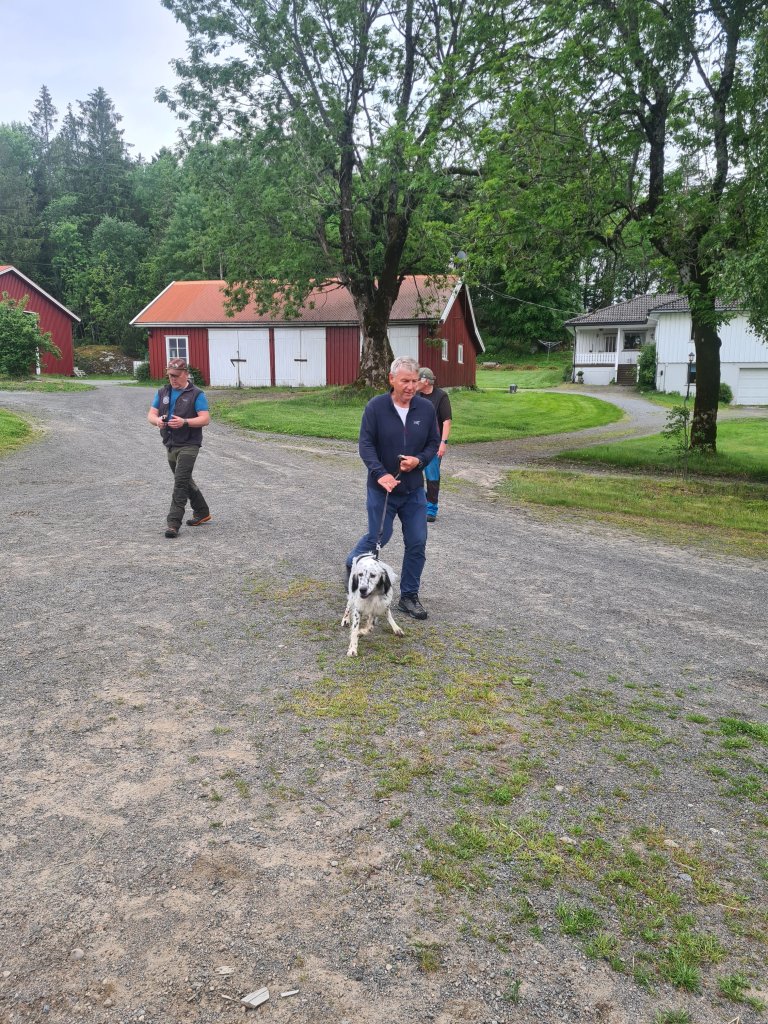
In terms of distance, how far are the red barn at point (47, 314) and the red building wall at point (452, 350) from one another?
804 inches

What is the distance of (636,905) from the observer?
306 cm

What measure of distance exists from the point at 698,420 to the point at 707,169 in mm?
5160

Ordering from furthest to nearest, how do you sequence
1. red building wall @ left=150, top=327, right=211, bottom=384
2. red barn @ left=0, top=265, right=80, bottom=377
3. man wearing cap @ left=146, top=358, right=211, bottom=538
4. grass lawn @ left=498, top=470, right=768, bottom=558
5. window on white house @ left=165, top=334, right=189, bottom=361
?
red barn @ left=0, top=265, right=80, bottom=377, window on white house @ left=165, top=334, right=189, bottom=361, red building wall @ left=150, top=327, right=211, bottom=384, grass lawn @ left=498, top=470, right=768, bottom=558, man wearing cap @ left=146, top=358, right=211, bottom=538

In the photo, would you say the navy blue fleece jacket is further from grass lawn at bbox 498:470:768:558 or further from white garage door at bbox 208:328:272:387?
white garage door at bbox 208:328:272:387

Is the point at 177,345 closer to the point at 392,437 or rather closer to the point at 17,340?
the point at 17,340

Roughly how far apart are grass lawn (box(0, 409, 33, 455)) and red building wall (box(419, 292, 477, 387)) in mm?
18346

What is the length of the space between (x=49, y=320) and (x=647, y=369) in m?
35.0

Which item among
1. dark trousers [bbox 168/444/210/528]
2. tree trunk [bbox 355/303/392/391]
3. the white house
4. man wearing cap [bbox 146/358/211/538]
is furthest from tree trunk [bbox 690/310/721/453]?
the white house

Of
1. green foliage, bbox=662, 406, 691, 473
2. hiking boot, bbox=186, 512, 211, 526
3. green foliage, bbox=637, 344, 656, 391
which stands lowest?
hiking boot, bbox=186, 512, 211, 526

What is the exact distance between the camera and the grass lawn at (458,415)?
21.1 m

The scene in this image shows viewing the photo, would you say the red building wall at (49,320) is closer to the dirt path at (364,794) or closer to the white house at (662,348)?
the white house at (662,348)

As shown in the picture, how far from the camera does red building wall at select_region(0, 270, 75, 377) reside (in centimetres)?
4219

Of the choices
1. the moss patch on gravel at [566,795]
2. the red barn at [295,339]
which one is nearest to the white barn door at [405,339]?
the red barn at [295,339]

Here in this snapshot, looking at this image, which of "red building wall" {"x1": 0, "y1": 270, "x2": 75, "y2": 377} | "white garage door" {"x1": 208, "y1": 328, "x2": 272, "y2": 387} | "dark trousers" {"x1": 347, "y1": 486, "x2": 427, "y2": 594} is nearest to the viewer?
"dark trousers" {"x1": 347, "y1": 486, "x2": 427, "y2": 594}
